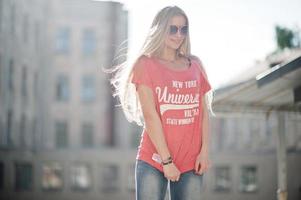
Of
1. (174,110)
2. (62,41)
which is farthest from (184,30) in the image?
(62,41)

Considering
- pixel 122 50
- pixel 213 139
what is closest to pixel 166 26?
pixel 122 50

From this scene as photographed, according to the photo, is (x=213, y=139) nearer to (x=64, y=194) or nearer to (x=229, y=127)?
(x=229, y=127)

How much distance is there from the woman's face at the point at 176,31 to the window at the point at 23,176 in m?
26.4

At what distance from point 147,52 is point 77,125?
1466 inches

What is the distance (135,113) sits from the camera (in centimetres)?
338

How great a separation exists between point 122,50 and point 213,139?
40.9 metres

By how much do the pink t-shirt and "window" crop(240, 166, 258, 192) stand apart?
26625 millimetres

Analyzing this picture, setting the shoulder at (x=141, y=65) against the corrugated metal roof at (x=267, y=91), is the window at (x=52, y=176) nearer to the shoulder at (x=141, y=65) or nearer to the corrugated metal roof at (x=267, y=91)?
the corrugated metal roof at (x=267, y=91)

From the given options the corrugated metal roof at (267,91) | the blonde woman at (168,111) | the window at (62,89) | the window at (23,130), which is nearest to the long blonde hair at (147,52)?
the blonde woman at (168,111)

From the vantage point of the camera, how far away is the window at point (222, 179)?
29.4 meters

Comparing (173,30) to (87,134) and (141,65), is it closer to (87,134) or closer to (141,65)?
(141,65)

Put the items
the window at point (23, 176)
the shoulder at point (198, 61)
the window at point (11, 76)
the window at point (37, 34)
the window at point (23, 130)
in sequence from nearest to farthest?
1. the shoulder at point (198, 61)
2. the window at point (23, 176)
3. the window at point (11, 76)
4. the window at point (23, 130)
5. the window at point (37, 34)

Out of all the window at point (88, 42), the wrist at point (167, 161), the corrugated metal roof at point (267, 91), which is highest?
the window at point (88, 42)

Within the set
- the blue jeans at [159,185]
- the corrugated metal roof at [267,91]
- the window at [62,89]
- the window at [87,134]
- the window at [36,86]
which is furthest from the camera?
the window at [62,89]
